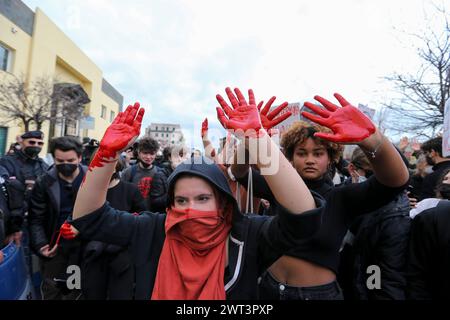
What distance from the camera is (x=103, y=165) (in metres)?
1.34

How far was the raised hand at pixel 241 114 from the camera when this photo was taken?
122cm

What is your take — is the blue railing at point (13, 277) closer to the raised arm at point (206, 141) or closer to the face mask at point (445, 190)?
the raised arm at point (206, 141)

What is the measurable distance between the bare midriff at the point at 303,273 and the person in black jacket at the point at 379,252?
A: 482 mm

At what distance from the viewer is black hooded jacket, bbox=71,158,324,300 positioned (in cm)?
133

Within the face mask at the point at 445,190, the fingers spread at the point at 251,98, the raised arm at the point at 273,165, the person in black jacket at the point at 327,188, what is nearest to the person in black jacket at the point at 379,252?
the face mask at the point at 445,190

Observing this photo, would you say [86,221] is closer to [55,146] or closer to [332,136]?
[332,136]

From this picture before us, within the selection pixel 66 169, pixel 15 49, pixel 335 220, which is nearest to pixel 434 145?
pixel 335 220

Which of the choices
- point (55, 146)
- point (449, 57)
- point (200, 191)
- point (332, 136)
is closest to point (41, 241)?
point (55, 146)

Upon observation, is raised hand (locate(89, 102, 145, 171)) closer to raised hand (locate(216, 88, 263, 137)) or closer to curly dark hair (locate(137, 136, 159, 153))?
raised hand (locate(216, 88, 263, 137))

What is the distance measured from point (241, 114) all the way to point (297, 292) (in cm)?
99

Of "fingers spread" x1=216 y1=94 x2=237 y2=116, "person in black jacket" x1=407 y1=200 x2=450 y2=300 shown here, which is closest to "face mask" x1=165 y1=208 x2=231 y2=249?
"fingers spread" x1=216 y1=94 x2=237 y2=116

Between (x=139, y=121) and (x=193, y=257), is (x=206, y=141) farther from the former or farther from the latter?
(x=193, y=257)

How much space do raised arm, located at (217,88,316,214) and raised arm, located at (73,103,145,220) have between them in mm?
480
